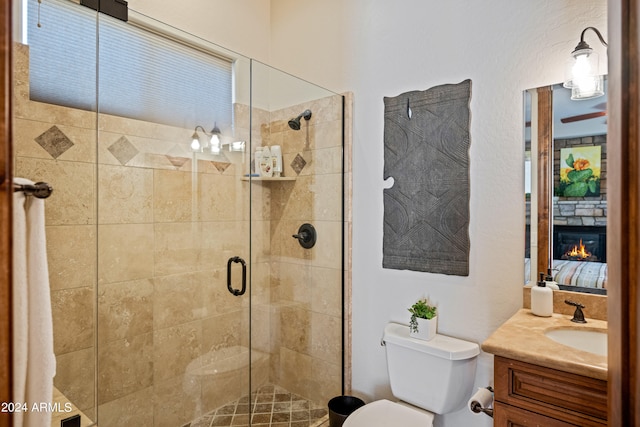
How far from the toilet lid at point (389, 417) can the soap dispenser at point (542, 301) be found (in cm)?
68

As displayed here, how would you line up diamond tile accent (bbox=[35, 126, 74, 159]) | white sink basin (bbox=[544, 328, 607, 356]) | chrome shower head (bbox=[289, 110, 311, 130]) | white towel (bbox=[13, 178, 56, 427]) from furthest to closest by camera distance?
chrome shower head (bbox=[289, 110, 311, 130]) < diamond tile accent (bbox=[35, 126, 74, 159]) < white sink basin (bbox=[544, 328, 607, 356]) < white towel (bbox=[13, 178, 56, 427])

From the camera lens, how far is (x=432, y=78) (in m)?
1.92

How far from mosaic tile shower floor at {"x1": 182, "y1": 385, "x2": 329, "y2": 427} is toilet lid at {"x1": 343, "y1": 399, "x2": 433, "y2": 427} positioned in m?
0.54

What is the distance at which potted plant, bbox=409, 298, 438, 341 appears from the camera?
68.5 inches

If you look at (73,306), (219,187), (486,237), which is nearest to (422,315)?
(486,237)

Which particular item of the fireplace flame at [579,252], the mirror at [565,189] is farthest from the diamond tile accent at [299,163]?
the fireplace flame at [579,252]

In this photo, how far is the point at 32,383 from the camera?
848 millimetres

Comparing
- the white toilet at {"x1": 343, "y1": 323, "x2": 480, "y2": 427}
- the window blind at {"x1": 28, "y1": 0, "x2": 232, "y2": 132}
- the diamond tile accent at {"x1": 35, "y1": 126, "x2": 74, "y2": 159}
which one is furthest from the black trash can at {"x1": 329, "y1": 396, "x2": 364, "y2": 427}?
the diamond tile accent at {"x1": 35, "y1": 126, "x2": 74, "y2": 159}

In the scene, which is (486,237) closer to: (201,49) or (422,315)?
(422,315)

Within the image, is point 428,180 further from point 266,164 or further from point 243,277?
point 243,277

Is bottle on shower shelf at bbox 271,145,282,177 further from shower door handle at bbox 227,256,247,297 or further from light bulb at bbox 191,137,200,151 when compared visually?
shower door handle at bbox 227,256,247,297

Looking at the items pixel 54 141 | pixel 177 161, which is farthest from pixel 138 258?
pixel 54 141

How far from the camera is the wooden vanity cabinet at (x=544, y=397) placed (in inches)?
43.3

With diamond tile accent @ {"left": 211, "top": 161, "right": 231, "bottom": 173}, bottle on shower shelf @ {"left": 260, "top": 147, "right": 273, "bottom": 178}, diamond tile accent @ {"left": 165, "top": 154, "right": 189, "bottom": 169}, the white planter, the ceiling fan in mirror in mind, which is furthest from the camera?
bottle on shower shelf @ {"left": 260, "top": 147, "right": 273, "bottom": 178}
